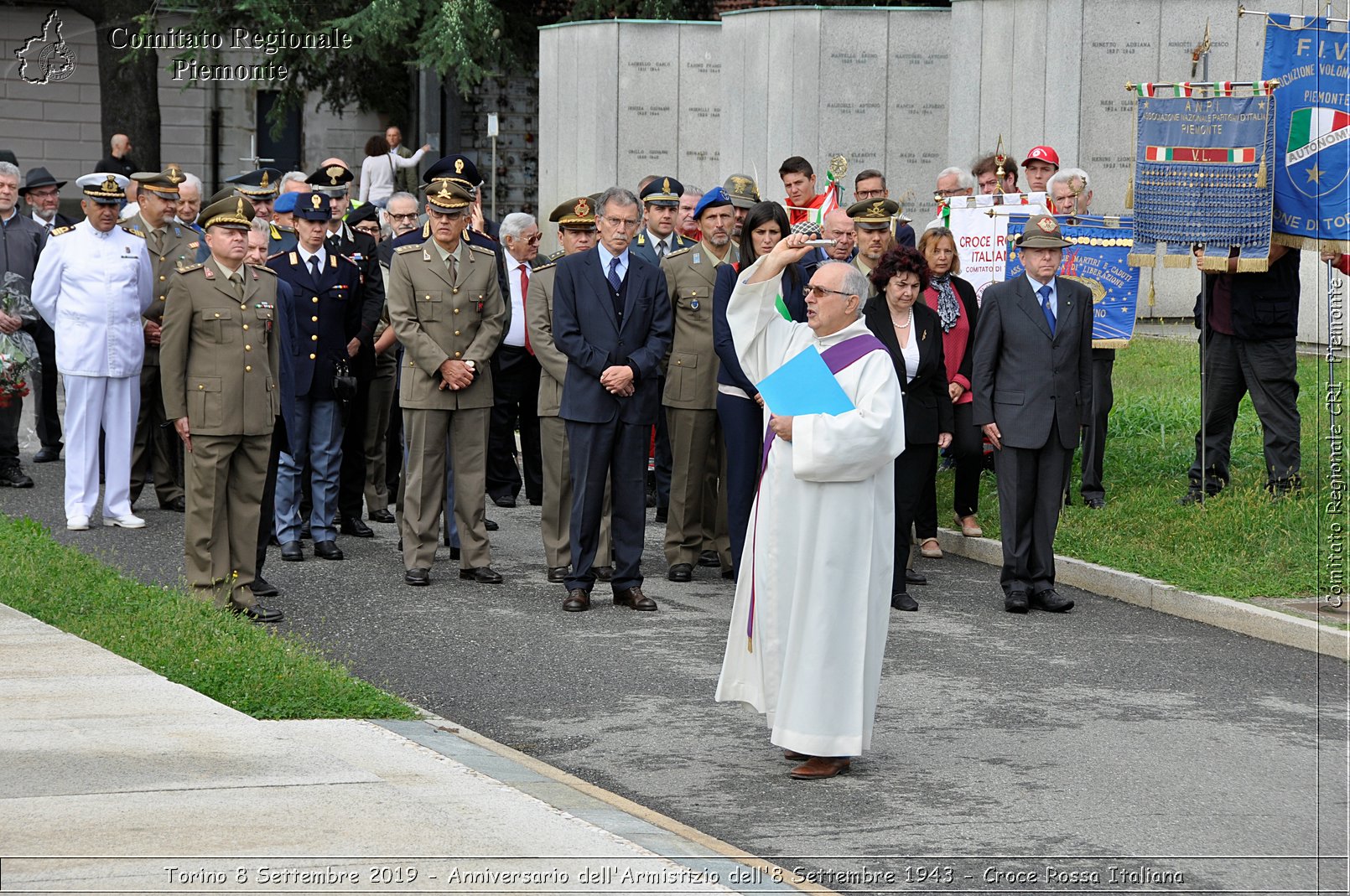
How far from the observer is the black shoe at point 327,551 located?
1116 centimetres

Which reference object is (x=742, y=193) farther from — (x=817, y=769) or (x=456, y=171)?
(x=817, y=769)

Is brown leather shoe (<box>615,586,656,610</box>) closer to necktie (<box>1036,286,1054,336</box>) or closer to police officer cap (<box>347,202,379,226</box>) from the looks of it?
necktie (<box>1036,286,1054,336</box>)

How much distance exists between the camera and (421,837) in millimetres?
5359

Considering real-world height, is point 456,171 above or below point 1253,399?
above

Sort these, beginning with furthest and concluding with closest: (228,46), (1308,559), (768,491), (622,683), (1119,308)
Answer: (228,46) < (1119,308) < (1308,559) < (622,683) < (768,491)

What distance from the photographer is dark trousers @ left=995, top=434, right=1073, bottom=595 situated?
32.6 feet

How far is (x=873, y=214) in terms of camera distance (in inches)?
416

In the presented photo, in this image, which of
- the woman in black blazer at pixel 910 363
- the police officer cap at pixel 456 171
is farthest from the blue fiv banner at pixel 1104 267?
the police officer cap at pixel 456 171

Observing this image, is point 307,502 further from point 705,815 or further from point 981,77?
point 981,77

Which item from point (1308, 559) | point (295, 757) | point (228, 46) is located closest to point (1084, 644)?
point (1308, 559)

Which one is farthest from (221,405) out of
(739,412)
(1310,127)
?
(1310,127)

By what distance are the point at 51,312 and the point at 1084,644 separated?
729 centimetres

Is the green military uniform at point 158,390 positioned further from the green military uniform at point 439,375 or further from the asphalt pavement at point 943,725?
the green military uniform at point 439,375

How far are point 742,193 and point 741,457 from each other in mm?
1996
